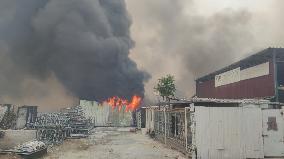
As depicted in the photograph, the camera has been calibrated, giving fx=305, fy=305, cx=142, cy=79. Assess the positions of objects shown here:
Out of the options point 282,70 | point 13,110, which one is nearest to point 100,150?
point 282,70

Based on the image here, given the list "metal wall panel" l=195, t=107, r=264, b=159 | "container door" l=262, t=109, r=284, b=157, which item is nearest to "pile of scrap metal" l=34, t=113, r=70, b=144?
"metal wall panel" l=195, t=107, r=264, b=159

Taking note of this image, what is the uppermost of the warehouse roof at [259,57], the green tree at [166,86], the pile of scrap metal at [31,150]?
the warehouse roof at [259,57]

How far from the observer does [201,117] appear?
1609 centimetres

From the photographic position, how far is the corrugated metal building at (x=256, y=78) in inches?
971

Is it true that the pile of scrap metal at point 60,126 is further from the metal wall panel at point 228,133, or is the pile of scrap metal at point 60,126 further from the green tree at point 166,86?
the green tree at point 166,86

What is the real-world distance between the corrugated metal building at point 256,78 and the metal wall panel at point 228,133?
8997 mm

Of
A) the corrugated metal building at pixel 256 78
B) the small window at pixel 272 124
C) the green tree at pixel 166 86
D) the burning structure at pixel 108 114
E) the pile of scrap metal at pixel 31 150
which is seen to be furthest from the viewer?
the green tree at pixel 166 86

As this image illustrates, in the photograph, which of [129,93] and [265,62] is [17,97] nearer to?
[129,93]

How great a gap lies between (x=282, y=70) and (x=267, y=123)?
30.3 feet

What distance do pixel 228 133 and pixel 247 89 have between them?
14299mm

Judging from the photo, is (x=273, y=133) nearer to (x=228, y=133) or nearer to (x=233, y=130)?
(x=233, y=130)

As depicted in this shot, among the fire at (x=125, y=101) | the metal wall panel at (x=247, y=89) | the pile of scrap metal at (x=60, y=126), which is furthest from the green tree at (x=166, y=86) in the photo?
the pile of scrap metal at (x=60, y=126)

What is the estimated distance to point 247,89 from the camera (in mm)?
29391

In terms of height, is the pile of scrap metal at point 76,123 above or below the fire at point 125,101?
below
